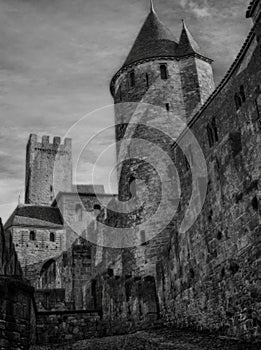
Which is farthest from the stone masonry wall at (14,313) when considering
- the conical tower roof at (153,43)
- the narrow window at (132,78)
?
the conical tower roof at (153,43)

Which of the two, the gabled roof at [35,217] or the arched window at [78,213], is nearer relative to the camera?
the gabled roof at [35,217]

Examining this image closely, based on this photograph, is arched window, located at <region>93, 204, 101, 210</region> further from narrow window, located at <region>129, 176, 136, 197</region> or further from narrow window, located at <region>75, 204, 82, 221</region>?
narrow window, located at <region>129, 176, 136, 197</region>

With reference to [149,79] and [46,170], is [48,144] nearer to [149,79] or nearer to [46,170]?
[46,170]

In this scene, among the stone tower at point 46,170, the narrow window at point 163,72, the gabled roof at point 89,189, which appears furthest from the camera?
the stone tower at point 46,170

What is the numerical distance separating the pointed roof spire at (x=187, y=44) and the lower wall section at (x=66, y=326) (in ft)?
40.0

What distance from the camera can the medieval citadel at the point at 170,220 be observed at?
12172 mm

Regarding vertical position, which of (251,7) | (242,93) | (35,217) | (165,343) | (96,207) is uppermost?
(96,207)

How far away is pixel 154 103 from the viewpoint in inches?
811

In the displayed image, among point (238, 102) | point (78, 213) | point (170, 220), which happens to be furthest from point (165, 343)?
point (78, 213)

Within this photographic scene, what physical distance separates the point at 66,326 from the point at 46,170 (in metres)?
36.4

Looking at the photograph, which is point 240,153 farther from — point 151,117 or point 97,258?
point 97,258

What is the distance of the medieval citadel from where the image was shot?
479 inches

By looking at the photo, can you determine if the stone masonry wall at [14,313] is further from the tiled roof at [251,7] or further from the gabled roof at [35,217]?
the gabled roof at [35,217]

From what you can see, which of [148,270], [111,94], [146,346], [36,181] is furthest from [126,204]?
[36,181]
